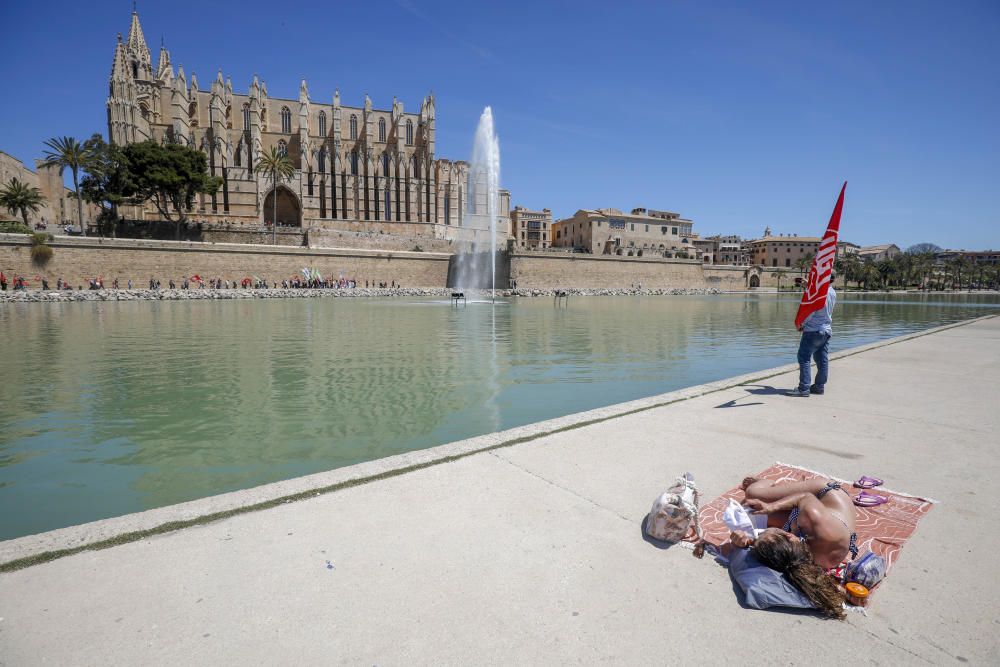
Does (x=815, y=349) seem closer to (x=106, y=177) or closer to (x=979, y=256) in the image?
(x=106, y=177)

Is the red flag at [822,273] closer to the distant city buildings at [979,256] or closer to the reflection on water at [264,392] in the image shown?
the reflection on water at [264,392]

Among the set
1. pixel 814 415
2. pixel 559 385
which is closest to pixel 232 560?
pixel 814 415

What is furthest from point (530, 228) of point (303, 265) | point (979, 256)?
point (979, 256)

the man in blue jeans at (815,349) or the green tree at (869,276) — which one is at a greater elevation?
the green tree at (869,276)

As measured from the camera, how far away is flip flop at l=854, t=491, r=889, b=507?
324cm

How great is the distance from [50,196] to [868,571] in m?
85.1

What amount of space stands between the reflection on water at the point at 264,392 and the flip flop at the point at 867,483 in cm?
386

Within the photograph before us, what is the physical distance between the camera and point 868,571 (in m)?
2.45

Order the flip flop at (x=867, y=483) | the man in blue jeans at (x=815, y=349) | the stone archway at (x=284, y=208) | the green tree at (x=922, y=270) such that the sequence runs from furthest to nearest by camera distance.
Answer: the green tree at (x=922, y=270) < the stone archway at (x=284, y=208) < the man in blue jeans at (x=815, y=349) < the flip flop at (x=867, y=483)

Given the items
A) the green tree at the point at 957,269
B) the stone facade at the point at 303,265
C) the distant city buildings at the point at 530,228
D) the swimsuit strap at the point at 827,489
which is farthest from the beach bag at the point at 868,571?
the green tree at the point at 957,269

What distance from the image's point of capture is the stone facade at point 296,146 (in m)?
56.6

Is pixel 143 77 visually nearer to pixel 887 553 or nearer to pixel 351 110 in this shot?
pixel 351 110

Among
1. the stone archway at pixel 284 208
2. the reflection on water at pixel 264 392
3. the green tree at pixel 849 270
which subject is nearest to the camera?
the reflection on water at pixel 264 392

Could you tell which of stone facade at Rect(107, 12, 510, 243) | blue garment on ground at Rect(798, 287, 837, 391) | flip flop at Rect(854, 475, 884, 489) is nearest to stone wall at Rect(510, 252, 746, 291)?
stone facade at Rect(107, 12, 510, 243)
